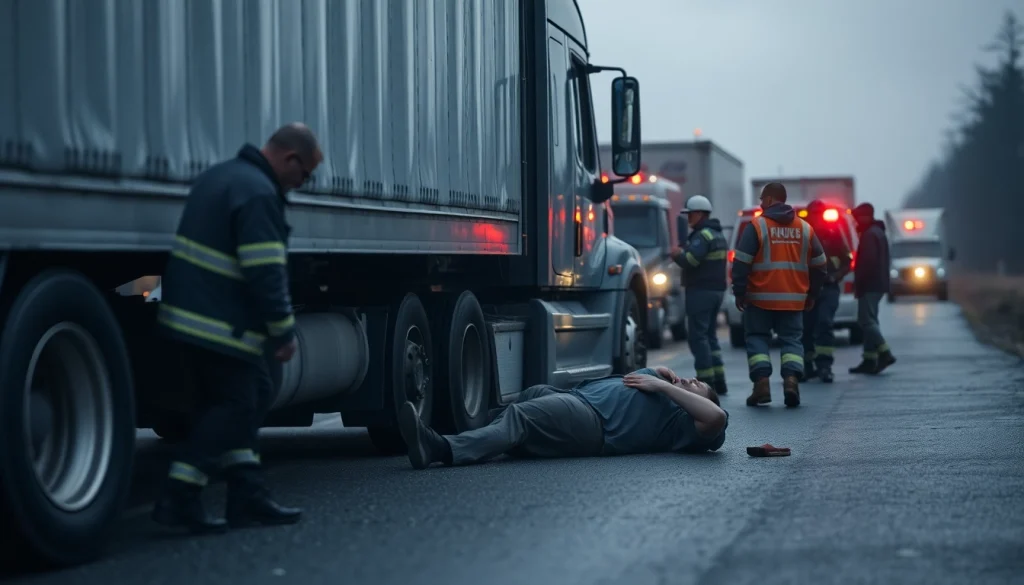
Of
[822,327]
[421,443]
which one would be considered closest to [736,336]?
[822,327]

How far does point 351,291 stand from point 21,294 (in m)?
4.25

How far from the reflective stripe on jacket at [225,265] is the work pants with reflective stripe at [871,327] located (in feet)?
41.0

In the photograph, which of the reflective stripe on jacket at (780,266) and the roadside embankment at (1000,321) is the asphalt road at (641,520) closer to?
the reflective stripe on jacket at (780,266)

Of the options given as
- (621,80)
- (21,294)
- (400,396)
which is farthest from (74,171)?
(621,80)

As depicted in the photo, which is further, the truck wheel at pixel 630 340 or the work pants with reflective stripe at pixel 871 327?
the work pants with reflective stripe at pixel 871 327

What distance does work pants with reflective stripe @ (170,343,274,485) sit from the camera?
22.1ft

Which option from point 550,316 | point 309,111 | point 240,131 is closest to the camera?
point 240,131

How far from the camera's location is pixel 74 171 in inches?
235

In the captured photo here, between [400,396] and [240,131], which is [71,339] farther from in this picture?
[400,396]

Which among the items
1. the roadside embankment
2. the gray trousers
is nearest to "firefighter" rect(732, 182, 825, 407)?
the gray trousers

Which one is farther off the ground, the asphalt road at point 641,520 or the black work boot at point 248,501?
the black work boot at point 248,501

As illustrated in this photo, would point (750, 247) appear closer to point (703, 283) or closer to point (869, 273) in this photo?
point (703, 283)

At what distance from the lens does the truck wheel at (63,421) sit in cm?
568

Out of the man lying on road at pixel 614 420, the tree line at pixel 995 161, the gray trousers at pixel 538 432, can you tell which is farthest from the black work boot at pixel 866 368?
the tree line at pixel 995 161
